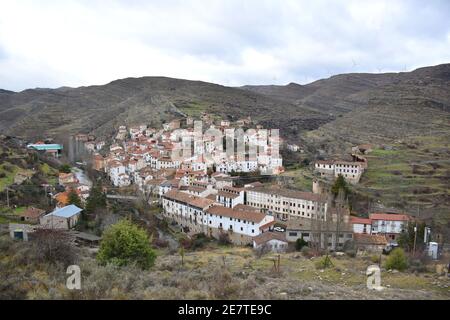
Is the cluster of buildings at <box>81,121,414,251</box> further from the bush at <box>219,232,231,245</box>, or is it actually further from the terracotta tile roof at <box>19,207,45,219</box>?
the terracotta tile roof at <box>19,207,45,219</box>

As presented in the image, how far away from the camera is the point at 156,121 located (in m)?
68.0

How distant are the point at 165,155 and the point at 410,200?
29.0 metres

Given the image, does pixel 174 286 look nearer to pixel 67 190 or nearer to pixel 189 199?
pixel 189 199

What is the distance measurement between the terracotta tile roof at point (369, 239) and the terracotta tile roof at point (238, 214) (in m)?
6.72

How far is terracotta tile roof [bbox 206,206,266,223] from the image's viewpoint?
2716cm

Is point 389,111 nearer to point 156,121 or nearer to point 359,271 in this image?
point 156,121

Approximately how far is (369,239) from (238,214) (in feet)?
31.0

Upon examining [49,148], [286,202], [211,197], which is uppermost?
[49,148]

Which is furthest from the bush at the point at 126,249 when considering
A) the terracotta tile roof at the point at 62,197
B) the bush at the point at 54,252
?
the terracotta tile roof at the point at 62,197

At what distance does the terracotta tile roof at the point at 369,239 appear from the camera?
23.9 meters

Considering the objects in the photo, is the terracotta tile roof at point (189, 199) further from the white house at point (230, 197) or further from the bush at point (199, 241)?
the bush at point (199, 241)

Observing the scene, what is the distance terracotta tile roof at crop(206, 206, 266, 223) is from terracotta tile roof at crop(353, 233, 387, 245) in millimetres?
6719

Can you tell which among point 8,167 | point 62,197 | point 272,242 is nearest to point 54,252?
point 272,242

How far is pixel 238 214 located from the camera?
28.1 meters
